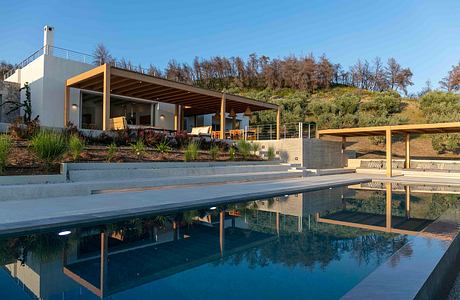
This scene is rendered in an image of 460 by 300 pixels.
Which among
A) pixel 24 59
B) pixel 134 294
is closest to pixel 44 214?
pixel 134 294

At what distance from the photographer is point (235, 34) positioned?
31312mm

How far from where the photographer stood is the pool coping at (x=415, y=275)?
253cm

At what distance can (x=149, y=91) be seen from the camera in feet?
56.3

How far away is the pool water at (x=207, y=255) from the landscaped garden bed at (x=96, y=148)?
14.9 ft

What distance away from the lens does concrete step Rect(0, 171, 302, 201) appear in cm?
705

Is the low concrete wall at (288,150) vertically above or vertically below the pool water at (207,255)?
above

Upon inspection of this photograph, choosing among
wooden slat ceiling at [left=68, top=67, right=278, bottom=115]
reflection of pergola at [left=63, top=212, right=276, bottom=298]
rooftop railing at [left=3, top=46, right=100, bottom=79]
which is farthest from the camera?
rooftop railing at [left=3, top=46, right=100, bottom=79]

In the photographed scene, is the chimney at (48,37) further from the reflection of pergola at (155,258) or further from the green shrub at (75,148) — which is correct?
the reflection of pergola at (155,258)

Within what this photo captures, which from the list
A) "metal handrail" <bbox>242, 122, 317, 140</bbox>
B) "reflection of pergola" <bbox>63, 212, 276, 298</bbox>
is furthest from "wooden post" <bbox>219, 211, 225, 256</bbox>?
"metal handrail" <bbox>242, 122, 317, 140</bbox>

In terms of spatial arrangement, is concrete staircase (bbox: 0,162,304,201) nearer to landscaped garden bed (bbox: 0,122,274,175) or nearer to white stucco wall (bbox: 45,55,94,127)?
landscaped garden bed (bbox: 0,122,274,175)

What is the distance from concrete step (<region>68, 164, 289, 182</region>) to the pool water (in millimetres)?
3745

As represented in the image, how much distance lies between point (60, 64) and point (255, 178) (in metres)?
11.6

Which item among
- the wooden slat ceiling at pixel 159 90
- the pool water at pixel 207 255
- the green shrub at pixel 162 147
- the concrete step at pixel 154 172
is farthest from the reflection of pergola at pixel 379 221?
the wooden slat ceiling at pixel 159 90

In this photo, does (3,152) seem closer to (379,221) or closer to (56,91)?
(379,221)
